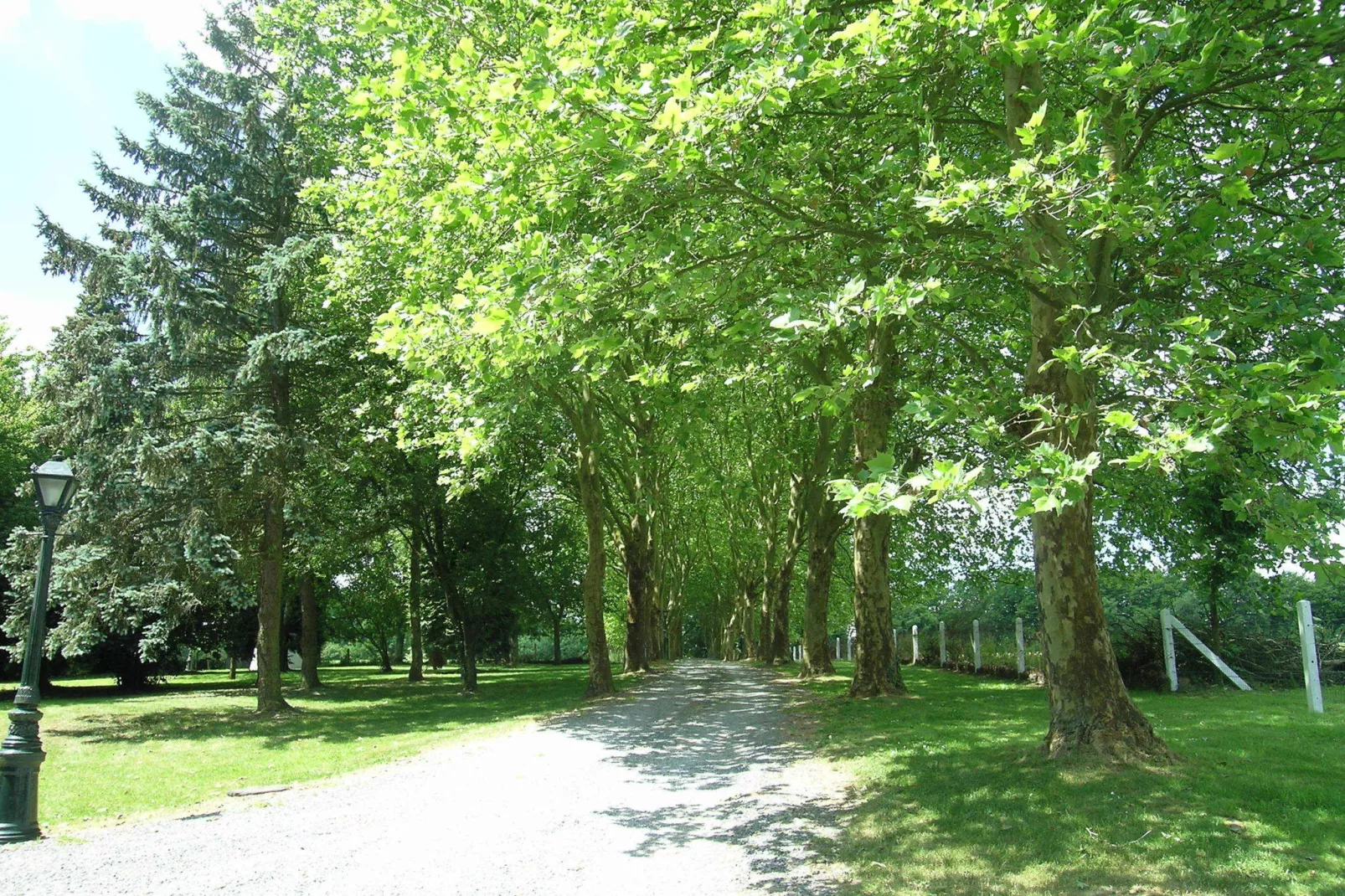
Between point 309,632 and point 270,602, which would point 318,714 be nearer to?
point 270,602

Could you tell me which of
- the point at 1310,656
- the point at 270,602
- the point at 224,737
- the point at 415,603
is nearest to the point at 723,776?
the point at 1310,656

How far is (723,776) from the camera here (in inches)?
384

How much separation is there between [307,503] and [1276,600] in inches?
712

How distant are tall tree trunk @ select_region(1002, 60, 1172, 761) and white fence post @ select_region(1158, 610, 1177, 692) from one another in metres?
8.09

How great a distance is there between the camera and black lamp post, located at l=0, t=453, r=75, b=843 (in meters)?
8.02

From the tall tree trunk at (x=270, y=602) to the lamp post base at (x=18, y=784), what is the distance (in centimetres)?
1064

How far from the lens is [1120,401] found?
7.01 m

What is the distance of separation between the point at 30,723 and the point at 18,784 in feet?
2.03

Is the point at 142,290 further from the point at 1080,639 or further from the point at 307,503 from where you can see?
the point at 1080,639

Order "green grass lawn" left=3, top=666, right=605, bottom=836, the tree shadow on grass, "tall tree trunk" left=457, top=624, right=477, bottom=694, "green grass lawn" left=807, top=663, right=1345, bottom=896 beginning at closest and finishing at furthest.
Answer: "green grass lawn" left=807, top=663, right=1345, bottom=896
"green grass lawn" left=3, top=666, right=605, bottom=836
the tree shadow on grass
"tall tree trunk" left=457, top=624, right=477, bottom=694

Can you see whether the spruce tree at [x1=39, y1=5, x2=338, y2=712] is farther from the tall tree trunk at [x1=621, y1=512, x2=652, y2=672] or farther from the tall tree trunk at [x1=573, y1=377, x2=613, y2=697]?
the tall tree trunk at [x1=621, y1=512, x2=652, y2=672]

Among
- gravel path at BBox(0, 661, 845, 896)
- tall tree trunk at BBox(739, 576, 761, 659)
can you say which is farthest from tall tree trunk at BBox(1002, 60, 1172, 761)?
tall tree trunk at BBox(739, 576, 761, 659)

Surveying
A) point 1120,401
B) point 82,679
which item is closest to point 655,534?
point 1120,401

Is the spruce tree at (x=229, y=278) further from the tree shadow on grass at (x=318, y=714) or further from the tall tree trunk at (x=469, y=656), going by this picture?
the tall tree trunk at (x=469, y=656)
